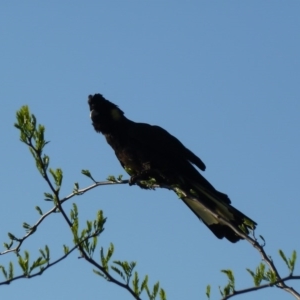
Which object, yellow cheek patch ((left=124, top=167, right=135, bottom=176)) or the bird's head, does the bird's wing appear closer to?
the bird's head

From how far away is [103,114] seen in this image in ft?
25.3

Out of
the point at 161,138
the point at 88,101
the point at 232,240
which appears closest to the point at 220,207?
the point at 232,240

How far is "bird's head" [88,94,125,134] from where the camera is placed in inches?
298

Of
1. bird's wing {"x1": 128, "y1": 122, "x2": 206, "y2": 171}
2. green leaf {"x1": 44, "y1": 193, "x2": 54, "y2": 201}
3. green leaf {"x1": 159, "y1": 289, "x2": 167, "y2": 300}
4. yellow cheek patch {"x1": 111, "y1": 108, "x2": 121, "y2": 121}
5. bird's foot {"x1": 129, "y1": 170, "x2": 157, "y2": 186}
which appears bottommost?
green leaf {"x1": 159, "y1": 289, "x2": 167, "y2": 300}

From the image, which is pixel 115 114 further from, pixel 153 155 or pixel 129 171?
pixel 129 171

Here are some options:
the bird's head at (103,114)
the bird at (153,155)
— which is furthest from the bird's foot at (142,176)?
the bird's head at (103,114)

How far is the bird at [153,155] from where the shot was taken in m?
6.32

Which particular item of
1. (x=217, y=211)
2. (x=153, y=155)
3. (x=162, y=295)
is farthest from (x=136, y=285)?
(x=153, y=155)

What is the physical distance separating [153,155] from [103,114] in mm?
877

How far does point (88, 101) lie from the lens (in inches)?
309

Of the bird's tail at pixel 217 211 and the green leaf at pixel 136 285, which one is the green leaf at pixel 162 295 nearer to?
the green leaf at pixel 136 285

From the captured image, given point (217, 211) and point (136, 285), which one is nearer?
point (136, 285)

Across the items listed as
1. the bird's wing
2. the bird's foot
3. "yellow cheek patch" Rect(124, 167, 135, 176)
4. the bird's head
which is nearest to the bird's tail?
the bird's foot

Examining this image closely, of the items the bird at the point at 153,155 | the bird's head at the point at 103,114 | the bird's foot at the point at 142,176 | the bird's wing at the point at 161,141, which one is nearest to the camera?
the bird's foot at the point at 142,176
